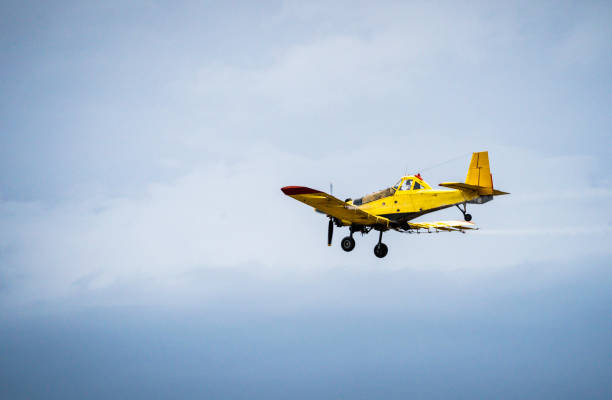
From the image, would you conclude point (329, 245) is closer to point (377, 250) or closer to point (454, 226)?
point (377, 250)

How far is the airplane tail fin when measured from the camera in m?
31.1

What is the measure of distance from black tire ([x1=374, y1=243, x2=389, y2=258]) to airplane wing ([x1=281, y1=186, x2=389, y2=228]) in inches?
53.5

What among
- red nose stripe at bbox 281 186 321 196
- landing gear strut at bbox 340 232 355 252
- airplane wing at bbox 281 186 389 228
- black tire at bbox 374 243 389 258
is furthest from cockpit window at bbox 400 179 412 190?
red nose stripe at bbox 281 186 321 196

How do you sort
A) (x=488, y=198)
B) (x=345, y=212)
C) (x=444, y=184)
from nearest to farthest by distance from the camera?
(x=444, y=184)
(x=488, y=198)
(x=345, y=212)

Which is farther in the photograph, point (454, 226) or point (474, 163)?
point (454, 226)

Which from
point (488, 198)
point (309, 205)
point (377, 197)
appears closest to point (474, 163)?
point (488, 198)

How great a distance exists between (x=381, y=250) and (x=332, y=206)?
416 centimetres

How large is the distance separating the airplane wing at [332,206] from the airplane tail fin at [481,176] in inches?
204

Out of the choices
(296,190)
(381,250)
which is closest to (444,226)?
(381,250)

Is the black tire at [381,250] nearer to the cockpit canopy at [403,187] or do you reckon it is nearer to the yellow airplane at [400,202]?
the yellow airplane at [400,202]

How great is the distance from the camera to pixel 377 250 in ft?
116

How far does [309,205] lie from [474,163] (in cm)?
904

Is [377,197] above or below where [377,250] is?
above

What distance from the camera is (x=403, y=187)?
111ft
